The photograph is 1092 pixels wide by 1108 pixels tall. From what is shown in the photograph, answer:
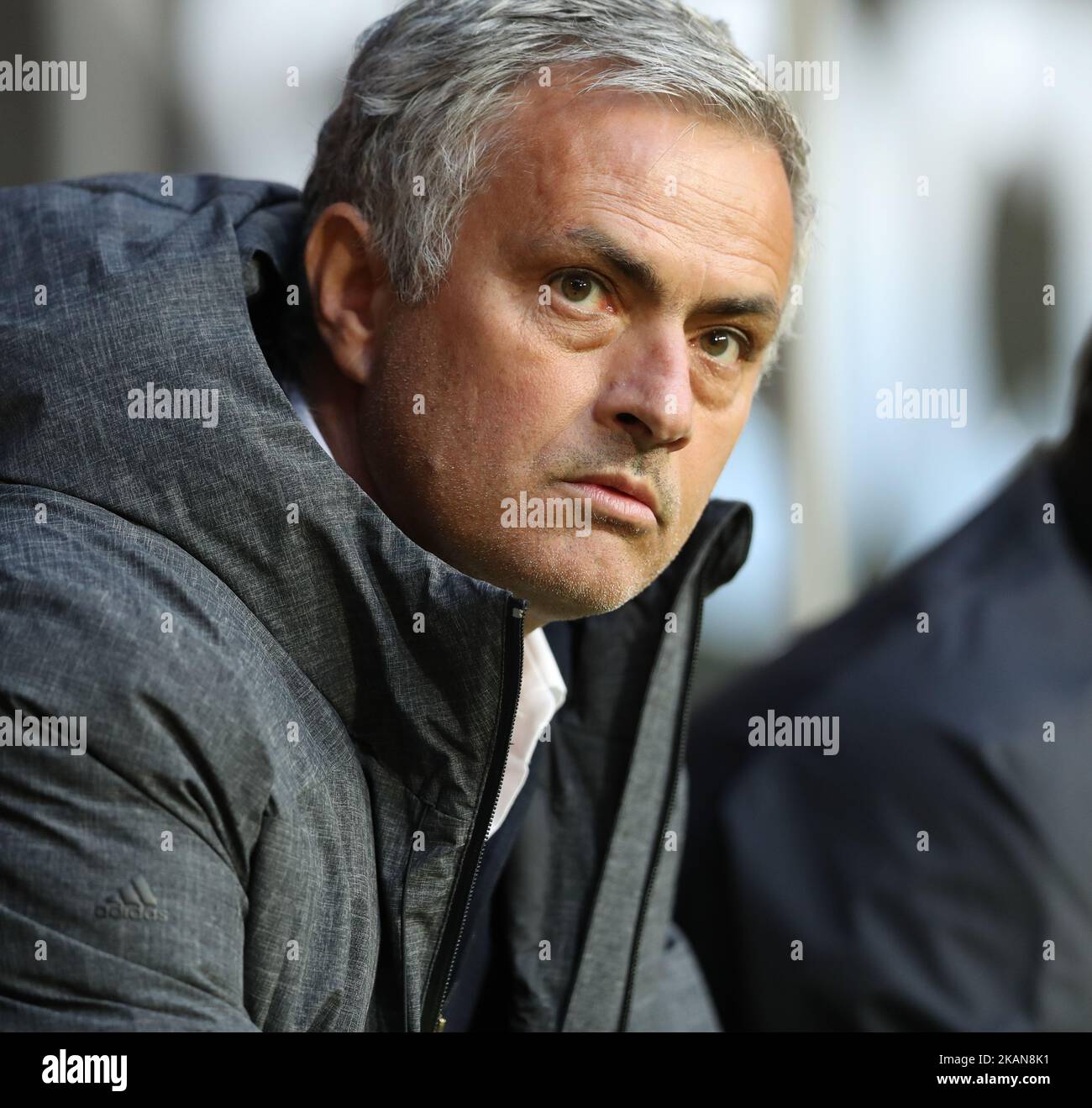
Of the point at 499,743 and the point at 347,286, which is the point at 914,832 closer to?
the point at 499,743

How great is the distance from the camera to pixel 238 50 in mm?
5031

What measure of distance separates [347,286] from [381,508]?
381 millimetres

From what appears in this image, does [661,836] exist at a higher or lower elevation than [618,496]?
lower

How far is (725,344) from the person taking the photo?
6.92ft

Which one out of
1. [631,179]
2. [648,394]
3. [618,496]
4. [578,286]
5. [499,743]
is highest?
[631,179]

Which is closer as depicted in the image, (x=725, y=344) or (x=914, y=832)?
(x=725, y=344)

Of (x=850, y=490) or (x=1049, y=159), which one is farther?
(x=1049, y=159)

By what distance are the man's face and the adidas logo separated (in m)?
0.67

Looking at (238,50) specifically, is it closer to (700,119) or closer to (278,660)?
(700,119)

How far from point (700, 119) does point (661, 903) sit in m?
1.34

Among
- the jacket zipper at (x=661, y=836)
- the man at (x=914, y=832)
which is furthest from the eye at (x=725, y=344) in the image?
the man at (x=914, y=832)

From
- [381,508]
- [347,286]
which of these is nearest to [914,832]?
[381,508]

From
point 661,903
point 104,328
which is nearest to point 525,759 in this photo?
point 661,903

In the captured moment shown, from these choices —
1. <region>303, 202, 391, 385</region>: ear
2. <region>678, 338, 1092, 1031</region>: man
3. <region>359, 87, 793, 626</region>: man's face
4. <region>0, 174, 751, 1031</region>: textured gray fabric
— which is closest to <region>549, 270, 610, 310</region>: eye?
<region>359, 87, 793, 626</region>: man's face
